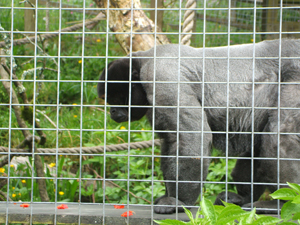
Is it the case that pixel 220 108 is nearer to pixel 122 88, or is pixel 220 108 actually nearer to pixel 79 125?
pixel 122 88

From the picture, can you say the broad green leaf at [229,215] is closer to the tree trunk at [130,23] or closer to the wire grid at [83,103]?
the wire grid at [83,103]

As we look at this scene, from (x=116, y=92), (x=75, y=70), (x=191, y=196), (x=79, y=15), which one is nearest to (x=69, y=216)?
(x=191, y=196)

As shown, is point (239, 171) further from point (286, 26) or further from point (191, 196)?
point (286, 26)

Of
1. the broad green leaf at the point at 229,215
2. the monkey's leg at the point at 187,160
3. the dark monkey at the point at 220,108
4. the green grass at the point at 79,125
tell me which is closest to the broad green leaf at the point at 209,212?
the broad green leaf at the point at 229,215

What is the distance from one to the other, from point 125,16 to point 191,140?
6.54 feet

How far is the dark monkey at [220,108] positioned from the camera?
8.80 feet

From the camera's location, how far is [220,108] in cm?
295

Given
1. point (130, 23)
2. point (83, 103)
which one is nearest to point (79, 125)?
point (83, 103)

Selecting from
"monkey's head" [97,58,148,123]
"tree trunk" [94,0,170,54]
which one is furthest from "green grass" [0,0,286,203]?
"tree trunk" [94,0,170,54]

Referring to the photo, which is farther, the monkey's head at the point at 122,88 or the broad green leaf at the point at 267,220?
the monkey's head at the point at 122,88

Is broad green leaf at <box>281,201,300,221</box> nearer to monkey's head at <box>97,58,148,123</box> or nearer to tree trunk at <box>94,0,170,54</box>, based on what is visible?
monkey's head at <box>97,58,148,123</box>

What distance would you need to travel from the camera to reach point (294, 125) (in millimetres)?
2631

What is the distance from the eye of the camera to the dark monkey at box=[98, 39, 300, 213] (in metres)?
2.68

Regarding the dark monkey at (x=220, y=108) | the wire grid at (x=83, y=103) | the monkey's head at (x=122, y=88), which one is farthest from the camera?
the wire grid at (x=83, y=103)
